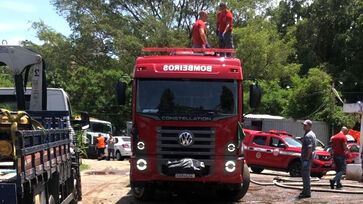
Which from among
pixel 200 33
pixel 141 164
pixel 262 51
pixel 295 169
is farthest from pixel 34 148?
pixel 262 51

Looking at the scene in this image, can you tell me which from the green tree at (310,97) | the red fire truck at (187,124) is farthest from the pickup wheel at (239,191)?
the green tree at (310,97)

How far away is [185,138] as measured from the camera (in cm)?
909

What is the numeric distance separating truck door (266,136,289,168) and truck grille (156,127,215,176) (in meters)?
9.52

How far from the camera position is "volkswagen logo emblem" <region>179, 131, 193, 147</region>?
908 centimetres

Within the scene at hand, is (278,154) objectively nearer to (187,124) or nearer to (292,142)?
(292,142)

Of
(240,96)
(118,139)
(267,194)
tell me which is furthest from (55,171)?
(118,139)

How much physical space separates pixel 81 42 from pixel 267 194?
100 feet

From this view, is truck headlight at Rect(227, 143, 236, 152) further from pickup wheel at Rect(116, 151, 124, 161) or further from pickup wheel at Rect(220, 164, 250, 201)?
pickup wheel at Rect(116, 151, 124, 161)

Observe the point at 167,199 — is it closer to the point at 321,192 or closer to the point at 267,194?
the point at 267,194

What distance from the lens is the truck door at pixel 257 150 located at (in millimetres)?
18547

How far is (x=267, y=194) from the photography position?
1172 centimetres

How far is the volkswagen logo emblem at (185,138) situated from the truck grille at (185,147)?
46 mm

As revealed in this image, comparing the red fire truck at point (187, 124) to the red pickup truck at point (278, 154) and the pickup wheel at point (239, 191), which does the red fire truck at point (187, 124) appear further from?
the red pickup truck at point (278, 154)

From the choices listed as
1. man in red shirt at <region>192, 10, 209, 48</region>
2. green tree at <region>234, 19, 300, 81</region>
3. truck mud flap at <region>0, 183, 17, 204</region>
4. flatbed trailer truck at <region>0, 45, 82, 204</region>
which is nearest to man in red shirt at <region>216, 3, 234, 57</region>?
man in red shirt at <region>192, 10, 209, 48</region>
